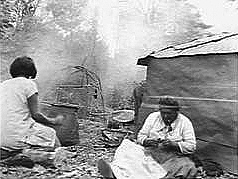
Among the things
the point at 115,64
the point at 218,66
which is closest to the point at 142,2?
the point at 115,64

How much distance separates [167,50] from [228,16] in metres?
7.41

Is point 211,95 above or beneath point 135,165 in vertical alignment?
above

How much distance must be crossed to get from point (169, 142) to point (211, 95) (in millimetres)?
1256

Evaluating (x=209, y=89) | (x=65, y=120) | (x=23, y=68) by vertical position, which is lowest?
(x=65, y=120)

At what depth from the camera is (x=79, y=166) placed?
16.3 ft

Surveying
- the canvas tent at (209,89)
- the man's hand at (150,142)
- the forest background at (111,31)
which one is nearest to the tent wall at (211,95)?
the canvas tent at (209,89)

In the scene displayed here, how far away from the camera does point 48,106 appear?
6211 millimetres

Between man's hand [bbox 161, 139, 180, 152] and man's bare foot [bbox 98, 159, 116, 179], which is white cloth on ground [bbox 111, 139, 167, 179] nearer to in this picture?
man's bare foot [bbox 98, 159, 116, 179]

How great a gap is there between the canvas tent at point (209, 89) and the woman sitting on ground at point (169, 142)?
81 centimetres

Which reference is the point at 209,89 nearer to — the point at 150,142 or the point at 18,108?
the point at 150,142

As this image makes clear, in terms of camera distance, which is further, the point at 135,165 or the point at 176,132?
the point at 176,132

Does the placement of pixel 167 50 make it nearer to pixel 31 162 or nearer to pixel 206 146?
pixel 206 146

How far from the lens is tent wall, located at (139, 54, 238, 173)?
495 cm

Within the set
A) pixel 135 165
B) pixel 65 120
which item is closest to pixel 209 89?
pixel 135 165
